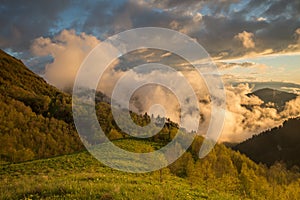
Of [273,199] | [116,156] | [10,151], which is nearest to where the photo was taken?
[116,156]

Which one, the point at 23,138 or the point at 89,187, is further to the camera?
the point at 23,138

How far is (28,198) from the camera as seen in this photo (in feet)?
59.5

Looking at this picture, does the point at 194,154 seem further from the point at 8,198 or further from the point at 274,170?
the point at 8,198

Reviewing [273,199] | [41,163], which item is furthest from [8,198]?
[273,199]

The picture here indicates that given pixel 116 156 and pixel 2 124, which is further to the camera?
pixel 2 124

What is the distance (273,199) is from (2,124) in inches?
6417

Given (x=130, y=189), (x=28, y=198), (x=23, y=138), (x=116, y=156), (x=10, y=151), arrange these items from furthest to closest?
(x=23, y=138) → (x=10, y=151) → (x=116, y=156) → (x=130, y=189) → (x=28, y=198)

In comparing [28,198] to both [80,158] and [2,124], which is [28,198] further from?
[2,124]

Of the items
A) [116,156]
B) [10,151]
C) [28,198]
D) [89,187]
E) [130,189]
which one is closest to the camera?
[28,198]

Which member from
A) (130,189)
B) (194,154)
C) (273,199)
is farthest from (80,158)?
(194,154)

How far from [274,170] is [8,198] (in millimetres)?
169920

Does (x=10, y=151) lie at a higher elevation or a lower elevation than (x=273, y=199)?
higher

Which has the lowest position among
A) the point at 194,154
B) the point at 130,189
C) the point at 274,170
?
the point at 274,170

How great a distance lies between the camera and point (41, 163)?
50.8 meters
